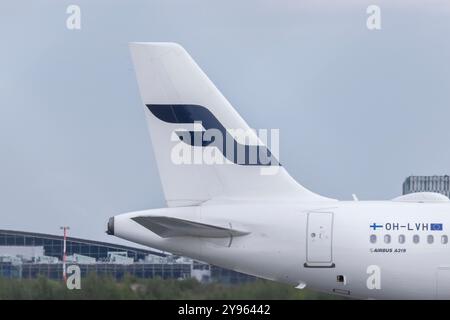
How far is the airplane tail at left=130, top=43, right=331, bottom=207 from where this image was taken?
3872 cm

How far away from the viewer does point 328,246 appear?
125 ft

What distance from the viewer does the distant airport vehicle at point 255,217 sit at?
38188mm

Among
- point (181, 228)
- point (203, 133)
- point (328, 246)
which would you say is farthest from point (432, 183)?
point (181, 228)

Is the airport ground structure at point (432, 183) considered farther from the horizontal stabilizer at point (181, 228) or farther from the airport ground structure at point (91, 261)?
the horizontal stabilizer at point (181, 228)

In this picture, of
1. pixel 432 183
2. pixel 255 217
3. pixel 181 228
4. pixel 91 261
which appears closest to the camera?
pixel 181 228

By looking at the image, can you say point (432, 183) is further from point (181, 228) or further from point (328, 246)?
point (181, 228)

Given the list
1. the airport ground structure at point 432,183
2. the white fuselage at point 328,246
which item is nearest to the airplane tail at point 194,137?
the white fuselage at point 328,246

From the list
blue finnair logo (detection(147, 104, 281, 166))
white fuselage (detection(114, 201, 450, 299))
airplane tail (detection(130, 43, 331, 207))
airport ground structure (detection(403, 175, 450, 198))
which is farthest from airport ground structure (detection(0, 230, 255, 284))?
airport ground structure (detection(403, 175, 450, 198))

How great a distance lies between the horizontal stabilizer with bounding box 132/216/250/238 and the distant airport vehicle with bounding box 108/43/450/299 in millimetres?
33

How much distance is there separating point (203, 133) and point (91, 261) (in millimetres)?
4142

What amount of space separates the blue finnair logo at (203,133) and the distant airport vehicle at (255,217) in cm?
2

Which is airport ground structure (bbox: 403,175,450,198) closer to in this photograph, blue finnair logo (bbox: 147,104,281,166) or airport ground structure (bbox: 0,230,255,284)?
blue finnair logo (bbox: 147,104,281,166)

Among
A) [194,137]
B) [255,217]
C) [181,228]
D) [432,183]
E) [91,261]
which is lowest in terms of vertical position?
[91,261]
